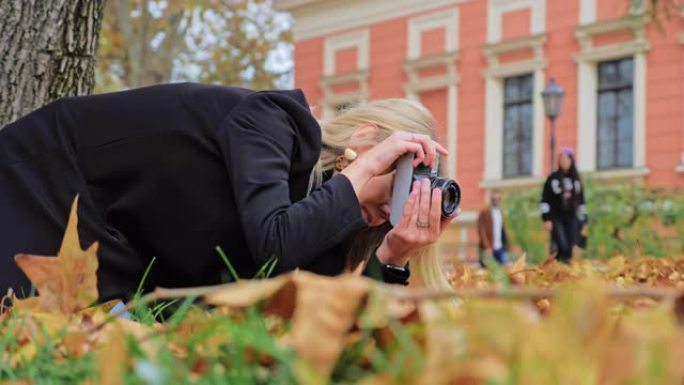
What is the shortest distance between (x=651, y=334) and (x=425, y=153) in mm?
1770

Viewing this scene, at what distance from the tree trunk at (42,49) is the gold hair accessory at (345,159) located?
45.6 inches

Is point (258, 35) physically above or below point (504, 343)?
above

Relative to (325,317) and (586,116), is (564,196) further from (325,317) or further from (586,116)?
(325,317)

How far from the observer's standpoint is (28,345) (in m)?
1.16

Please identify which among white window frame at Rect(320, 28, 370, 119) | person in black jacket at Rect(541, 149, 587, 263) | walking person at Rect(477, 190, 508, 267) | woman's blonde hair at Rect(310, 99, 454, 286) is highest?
white window frame at Rect(320, 28, 370, 119)

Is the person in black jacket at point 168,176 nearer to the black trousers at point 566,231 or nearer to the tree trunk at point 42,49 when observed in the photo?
the tree trunk at point 42,49

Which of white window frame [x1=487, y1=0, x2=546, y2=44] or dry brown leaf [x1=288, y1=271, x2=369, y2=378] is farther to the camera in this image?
white window frame [x1=487, y1=0, x2=546, y2=44]

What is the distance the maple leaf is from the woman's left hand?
4.03ft

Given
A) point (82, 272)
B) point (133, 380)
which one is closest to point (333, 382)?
point (133, 380)

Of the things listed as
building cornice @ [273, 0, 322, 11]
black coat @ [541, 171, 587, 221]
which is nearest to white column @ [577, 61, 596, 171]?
black coat @ [541, 171, 587, 221]

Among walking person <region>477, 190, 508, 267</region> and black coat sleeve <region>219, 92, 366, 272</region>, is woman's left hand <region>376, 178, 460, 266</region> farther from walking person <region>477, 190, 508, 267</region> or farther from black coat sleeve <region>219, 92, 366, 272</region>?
walking person <region>477, 190, 508, 267</region>

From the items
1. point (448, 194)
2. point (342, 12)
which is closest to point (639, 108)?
point (342, 12)

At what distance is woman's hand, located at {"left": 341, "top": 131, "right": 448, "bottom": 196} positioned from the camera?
2.39 metres

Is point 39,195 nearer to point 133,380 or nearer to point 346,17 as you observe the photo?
point 133,380
